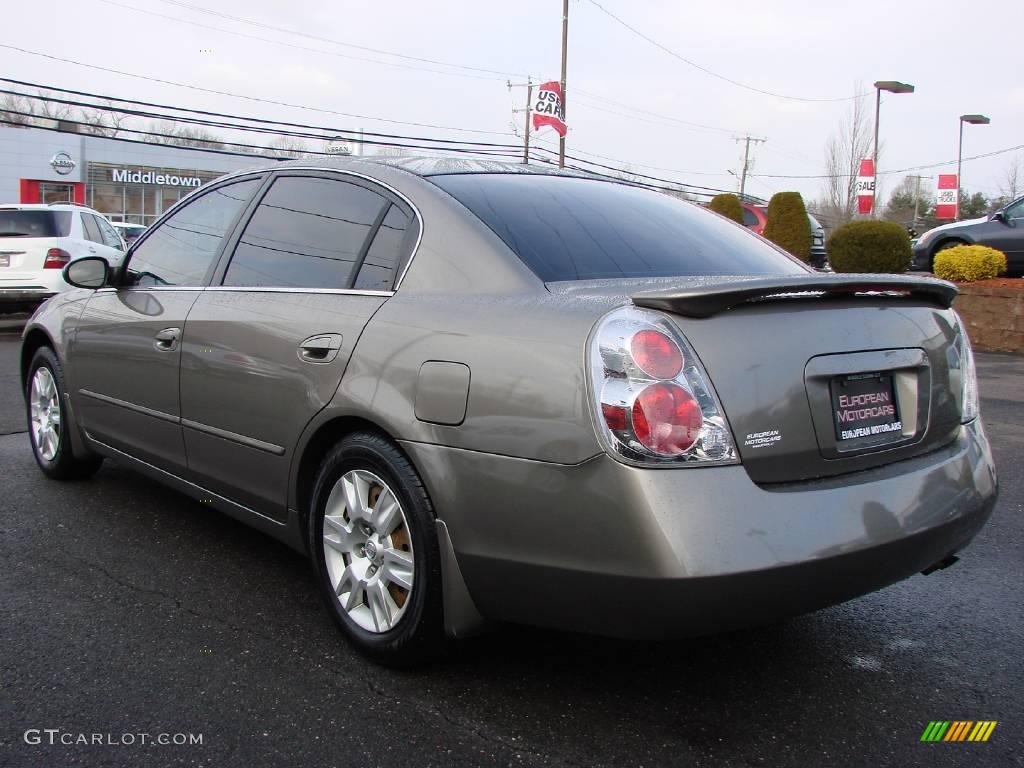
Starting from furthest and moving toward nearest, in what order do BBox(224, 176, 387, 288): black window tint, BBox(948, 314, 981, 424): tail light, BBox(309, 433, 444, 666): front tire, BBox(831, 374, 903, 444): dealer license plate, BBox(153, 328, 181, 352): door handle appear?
BBox(153, 328, 181, 352): door handle
BBox(224, 176, 387, 288): black window tint
BBox(948, 314, 981, 424): tail light
BBox(309, 433, 444, 666): front tire
BBox(831, 374, 903, 444): dealer license plate

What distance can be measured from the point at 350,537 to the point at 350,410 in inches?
16.2

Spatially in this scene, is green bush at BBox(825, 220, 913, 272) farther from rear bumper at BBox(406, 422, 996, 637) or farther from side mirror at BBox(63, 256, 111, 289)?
rear bumper at BBox(406, 422, 996, 637)

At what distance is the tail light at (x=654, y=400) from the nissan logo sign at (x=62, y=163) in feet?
162

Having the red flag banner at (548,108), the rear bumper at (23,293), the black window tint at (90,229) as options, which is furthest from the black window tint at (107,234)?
the red flag banner at (548,108)

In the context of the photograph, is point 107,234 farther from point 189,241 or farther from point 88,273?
point 189,241

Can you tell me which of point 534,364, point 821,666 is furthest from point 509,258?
point 821,666

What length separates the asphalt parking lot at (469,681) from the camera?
2340 mm

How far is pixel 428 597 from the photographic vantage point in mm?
2562

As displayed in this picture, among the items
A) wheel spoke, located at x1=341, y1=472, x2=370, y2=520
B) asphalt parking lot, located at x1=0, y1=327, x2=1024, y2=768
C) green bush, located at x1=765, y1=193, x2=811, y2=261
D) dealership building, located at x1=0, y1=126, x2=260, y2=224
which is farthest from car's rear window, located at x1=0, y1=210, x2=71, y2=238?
dealership building, located at x1=0, y1=126, x2=260, y2=224

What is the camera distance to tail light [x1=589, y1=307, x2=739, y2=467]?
2178mm

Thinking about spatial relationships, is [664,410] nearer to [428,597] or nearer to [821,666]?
[428,597]

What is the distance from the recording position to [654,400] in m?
2.20

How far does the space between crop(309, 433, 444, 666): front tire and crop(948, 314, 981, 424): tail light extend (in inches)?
64.2

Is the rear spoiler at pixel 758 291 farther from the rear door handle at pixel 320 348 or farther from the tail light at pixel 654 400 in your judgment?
the rear door handle at pixel 320 348
